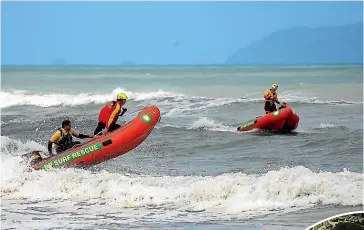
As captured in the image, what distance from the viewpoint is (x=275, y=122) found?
6.02 meters

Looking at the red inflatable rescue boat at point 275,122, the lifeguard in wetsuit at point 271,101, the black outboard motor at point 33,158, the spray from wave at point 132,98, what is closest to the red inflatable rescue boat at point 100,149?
the black outboard motor at point 33,158

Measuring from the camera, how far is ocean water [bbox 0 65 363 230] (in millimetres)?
3426

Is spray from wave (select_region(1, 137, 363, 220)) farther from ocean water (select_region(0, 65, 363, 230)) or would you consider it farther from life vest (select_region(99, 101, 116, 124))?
life vest (select_region(99, 101, 116, 124))

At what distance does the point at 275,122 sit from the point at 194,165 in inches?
52.9

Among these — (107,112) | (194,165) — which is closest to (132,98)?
(194,165)

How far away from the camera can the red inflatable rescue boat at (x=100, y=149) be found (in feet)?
14.0

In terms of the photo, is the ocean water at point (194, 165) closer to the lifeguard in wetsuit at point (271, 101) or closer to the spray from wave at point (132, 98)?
the spray from wave at point (132, 98)

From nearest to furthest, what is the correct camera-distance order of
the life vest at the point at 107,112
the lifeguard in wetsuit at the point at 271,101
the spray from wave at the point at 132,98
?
the life vest at the point at 107,112, the lifeguard in wetsuit at the point at 271,101, the spray from wave at the point at 132,98

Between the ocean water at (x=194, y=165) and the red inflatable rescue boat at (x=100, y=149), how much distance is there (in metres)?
0.06

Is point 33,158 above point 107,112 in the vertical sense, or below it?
below

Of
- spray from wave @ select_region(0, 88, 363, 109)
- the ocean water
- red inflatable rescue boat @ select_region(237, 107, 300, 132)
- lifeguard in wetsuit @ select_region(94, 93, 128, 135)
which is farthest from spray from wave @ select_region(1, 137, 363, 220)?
spray from wave @ select_region(0, 88, 363, 109)

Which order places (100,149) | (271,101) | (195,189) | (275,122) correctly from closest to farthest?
1. (195,189)
2. (100,149)
3. (275,122)
4. (271,101)

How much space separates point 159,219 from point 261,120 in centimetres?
283

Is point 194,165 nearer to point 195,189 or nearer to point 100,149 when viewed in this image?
point 100,149
